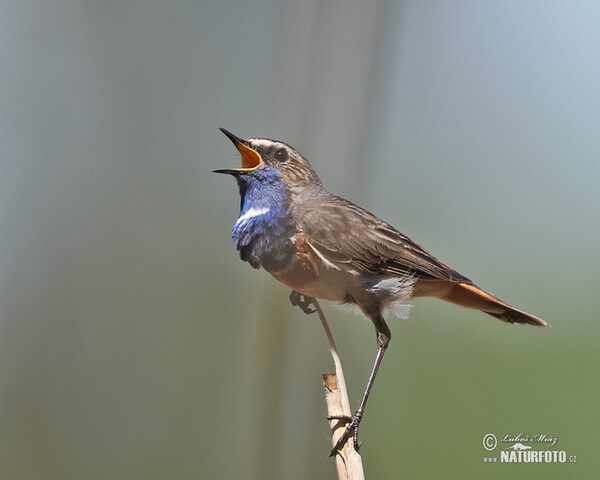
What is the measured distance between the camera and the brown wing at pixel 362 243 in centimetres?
86

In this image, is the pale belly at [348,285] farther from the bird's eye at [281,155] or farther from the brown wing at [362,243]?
the bird's eye at [281,155]

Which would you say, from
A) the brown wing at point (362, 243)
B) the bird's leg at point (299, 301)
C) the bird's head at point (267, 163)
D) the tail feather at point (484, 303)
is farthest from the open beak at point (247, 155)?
the tail feather at point (484, 303)

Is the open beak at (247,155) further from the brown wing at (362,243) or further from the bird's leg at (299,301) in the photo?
the bird's leg at (299,301)

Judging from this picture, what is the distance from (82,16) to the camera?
141 centimetres

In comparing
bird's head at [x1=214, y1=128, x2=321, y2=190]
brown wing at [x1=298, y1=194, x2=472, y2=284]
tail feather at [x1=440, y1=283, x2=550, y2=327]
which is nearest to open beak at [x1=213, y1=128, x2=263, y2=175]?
bird's head at [x1=214, y1=128, x2=321, y2=190]

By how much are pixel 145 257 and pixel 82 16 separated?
2.17 feet

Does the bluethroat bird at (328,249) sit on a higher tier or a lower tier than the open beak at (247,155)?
lower

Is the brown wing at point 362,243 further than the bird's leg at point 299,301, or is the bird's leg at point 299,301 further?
the bird's leg at point 299,301

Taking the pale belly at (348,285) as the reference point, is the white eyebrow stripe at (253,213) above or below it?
above

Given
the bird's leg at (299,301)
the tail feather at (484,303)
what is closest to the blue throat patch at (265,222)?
the bird's leg at (299,301)

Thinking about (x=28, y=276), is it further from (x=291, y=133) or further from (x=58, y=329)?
(x=291, y=133)

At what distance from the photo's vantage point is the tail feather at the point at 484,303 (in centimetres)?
92

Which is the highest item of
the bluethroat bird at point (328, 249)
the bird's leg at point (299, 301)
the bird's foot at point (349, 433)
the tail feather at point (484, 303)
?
the bluethroat bird at point (328, 249)

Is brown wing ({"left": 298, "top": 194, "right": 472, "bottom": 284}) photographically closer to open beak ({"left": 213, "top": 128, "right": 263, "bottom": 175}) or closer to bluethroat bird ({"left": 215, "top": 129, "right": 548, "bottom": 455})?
bluethroat bird ({"left": 215, "top": 129, "right": 548, "bottom": 455})
